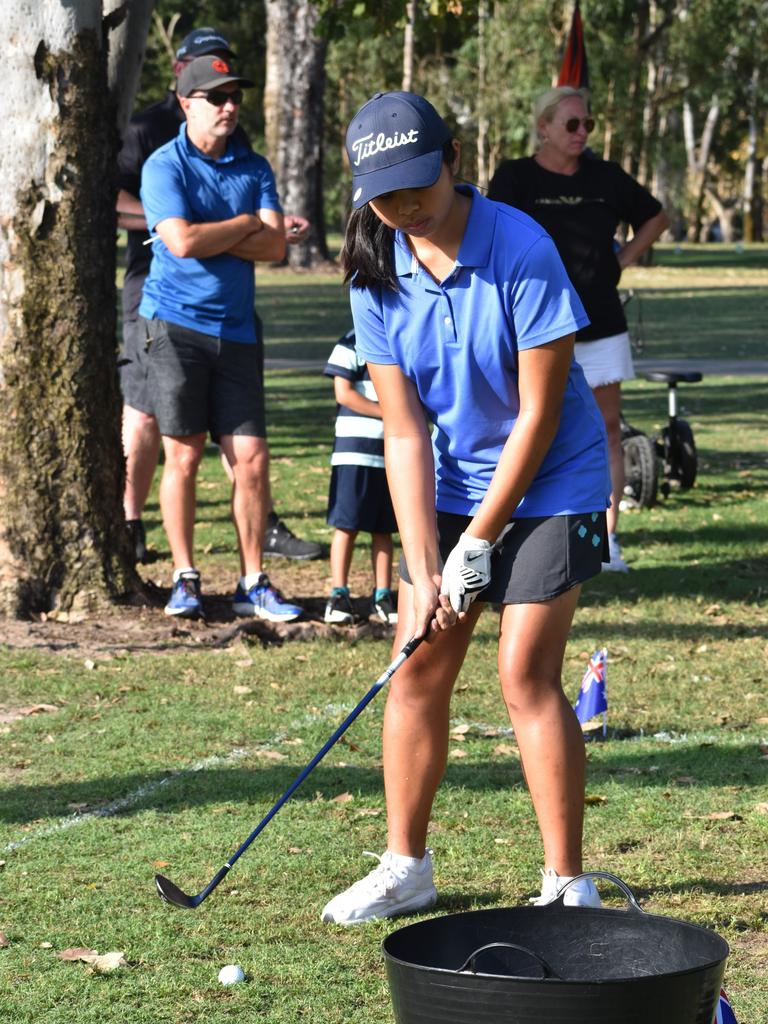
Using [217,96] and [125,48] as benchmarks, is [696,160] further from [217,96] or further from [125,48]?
[217,96]

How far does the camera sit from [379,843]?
4.80 m

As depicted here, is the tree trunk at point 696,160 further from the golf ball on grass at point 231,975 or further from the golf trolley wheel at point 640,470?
the golf ball on grass at point 231,975

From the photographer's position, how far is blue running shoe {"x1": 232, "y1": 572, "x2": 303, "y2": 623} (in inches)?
291

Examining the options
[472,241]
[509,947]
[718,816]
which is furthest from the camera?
[718,816]

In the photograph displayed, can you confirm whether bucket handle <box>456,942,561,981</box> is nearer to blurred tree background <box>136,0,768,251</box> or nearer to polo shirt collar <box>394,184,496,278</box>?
polo shirt collar <box>394,184,496,278</box>

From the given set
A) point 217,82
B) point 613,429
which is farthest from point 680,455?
point 217,82

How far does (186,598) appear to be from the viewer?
747 centimetres

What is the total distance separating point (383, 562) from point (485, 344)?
3715mm

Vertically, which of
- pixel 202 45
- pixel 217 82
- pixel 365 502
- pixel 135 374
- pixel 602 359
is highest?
pixel 202 45

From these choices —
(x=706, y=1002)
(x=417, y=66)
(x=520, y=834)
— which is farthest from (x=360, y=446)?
(x=417, y=66)

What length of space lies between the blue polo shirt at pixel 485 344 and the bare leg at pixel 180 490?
3.39m

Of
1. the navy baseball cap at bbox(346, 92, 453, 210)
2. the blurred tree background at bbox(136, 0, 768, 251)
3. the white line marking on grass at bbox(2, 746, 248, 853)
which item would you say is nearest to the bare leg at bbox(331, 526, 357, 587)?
the white line marking on grass at bbox(2, 746, 248, 853)

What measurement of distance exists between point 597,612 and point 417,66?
49205 millimetres

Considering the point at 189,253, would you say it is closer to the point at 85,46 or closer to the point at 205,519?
the point at 85,46
